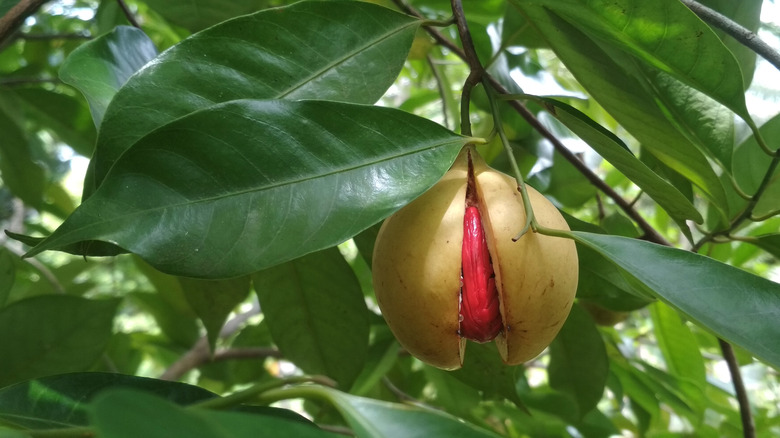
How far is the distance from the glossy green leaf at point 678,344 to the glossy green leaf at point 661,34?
2.12 feet

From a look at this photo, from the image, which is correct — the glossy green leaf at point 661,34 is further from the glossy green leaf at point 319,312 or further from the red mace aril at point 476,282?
the glossy green leaf at point 319,312

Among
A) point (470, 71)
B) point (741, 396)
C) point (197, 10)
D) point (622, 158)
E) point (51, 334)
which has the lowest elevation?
point (741, 396)

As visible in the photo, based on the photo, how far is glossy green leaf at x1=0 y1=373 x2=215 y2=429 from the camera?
486mm

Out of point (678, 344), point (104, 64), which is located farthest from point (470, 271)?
point (678, 344)

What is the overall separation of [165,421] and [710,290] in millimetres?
357

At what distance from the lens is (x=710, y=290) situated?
18.1 inches

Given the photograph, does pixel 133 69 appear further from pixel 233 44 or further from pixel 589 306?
pixel 589 306

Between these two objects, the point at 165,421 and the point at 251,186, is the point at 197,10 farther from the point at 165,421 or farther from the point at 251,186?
the point at 165,421

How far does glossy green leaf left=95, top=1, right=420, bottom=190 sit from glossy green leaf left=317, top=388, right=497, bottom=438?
0.88ft

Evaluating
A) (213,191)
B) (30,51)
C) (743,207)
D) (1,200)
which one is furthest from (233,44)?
(1,200)

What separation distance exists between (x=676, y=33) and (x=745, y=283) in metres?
0.23

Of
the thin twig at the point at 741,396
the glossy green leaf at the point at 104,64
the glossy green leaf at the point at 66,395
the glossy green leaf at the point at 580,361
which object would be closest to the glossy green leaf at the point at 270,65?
the glossy green leaf at the point at 104,64

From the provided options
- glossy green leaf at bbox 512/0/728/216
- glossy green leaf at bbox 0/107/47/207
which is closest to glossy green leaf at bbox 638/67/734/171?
glossy green leaf at bbox 512/0/728/216

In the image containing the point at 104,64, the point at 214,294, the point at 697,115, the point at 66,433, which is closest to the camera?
the point at 66,433
